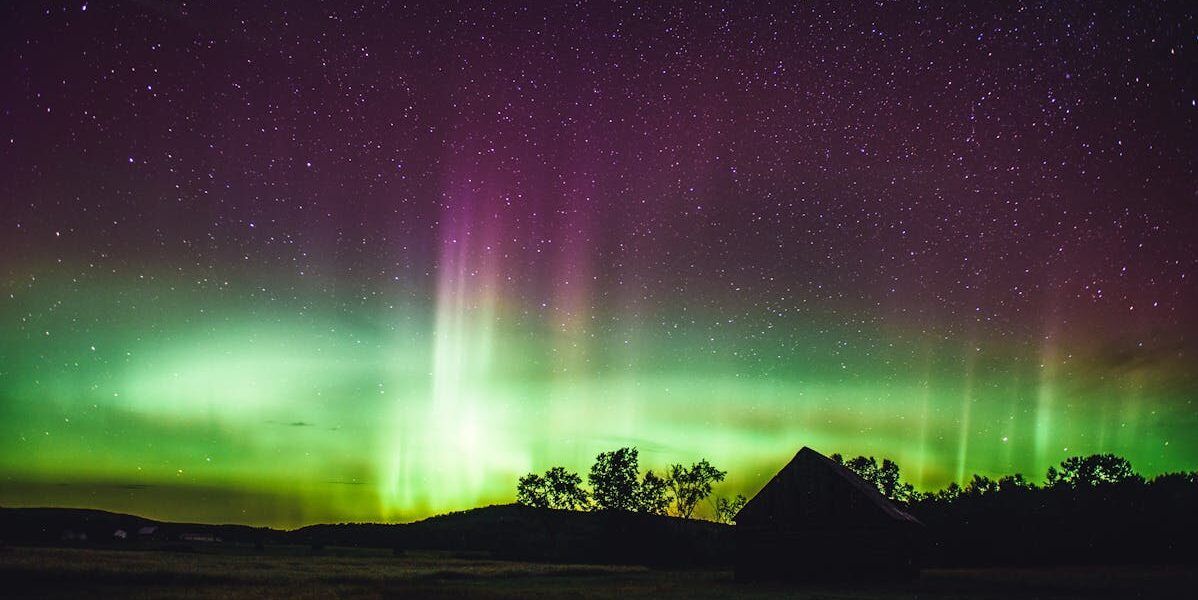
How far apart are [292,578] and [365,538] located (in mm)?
101486

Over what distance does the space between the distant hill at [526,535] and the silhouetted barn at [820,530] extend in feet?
77.7

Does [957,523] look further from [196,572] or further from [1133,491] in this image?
[196,572]

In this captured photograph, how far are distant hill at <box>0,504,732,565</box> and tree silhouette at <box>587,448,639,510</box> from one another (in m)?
2.58

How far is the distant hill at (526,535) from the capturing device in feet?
217

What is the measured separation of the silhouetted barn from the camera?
3916 cm

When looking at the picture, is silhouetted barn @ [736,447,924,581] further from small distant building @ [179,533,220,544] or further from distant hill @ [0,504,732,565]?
small distant building @ [179,533,220,544]

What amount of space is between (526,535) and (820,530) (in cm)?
7949

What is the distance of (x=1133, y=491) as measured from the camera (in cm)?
7406

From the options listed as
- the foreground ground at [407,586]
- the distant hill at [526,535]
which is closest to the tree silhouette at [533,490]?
the distant hill at [526,535]

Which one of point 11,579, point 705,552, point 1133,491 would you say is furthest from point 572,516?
point 11,579

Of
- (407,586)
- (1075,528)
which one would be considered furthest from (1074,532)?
(407,586)

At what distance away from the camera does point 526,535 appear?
376 ft

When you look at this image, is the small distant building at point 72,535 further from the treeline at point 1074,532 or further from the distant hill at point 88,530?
the treeline at point 1074,532

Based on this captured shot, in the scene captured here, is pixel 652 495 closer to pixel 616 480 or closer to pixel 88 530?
pixel 616 480
